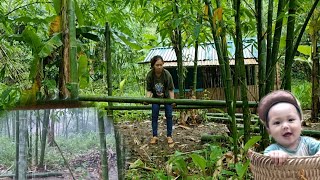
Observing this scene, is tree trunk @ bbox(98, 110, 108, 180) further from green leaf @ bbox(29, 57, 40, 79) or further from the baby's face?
the baby's face

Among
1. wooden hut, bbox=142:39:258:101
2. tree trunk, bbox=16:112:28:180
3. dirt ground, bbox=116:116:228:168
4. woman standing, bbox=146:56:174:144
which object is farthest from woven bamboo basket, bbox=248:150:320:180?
wooden hut, bbox=142:39:258:101

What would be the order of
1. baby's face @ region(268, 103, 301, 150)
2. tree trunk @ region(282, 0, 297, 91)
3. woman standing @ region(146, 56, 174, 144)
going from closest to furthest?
1. baby's face @ region(268, 103, 301, 150)
2. tree trunk @ region(282, 0, 297, 91)
3. woman standing @ region(146, 56, 174, 144)

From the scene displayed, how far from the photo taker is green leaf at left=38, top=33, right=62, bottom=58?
182cm

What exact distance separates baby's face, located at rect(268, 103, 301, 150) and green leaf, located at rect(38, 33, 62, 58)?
1049 mm

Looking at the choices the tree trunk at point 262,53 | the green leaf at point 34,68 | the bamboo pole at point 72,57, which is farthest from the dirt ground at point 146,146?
the tree trunk at point 262,53

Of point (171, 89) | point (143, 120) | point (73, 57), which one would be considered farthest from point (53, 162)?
point (143, 120)

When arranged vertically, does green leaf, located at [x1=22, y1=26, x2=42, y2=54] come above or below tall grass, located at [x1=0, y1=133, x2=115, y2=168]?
above

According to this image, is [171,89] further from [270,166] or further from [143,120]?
[270,166]

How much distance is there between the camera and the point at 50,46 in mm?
1828

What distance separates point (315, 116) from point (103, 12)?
3.07m

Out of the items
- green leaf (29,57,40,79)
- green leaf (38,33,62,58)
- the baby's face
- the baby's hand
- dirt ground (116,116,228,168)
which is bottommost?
dirt ground (116,116,228,168)

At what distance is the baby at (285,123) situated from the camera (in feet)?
4.08

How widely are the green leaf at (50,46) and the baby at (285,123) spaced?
3.30 feet

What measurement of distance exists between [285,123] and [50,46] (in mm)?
1110
